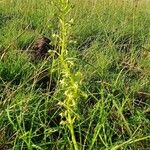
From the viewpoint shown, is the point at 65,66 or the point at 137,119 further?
the point at 137,119

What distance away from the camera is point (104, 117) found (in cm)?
281

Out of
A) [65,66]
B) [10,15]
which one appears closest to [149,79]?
[65,66]

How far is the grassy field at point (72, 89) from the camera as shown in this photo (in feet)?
8.51

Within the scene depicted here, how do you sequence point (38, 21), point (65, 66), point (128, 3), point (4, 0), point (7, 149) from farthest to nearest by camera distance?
point (128, 3)
point (4, 0)
point (38, 21)
point (7, 149)
point (65, 66)

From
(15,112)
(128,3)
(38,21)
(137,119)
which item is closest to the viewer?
(15,112)

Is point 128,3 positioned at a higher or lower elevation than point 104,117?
lower

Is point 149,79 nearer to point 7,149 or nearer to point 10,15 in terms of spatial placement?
point 7,149

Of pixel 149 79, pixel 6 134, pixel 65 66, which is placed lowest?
pixel 149 79

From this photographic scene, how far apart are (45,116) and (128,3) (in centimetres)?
588

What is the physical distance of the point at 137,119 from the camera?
10.4ft

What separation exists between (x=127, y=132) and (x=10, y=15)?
424 centimetres

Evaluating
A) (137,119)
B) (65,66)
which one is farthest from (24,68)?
(65,66)

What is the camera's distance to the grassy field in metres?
2.59

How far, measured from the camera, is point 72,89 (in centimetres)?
222
